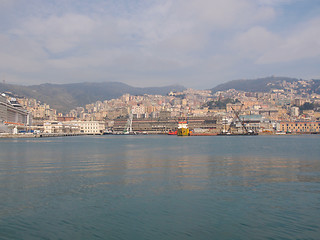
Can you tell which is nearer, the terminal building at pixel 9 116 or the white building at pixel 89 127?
the terminal building at pixel 9 116

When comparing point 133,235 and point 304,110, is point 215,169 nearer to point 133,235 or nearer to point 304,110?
point 133,235

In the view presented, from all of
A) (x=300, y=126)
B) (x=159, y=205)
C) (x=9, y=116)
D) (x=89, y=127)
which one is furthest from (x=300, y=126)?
(x=159, y=205)

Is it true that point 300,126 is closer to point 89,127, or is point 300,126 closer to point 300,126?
point 300,126

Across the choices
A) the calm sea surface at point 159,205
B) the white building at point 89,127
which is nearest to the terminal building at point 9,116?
the white building at point 89,127

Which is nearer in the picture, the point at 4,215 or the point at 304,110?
the point at 4,215

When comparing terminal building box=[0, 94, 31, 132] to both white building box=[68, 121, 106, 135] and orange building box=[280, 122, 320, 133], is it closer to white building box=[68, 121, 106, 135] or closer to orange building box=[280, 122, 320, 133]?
white building box=[68, 121, 106, 135]

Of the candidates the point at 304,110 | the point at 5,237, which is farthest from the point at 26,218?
the point at 304,110

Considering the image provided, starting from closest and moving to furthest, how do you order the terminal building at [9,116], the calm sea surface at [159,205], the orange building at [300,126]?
the calm sea surface at [159,205] → the terminal building at [9,116] → the orange building at [300,126]

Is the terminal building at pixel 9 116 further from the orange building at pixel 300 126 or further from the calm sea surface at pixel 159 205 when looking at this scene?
the orange building at pixel 300 126

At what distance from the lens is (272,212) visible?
884 centimetres

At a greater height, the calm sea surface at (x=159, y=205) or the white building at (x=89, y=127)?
the white building at (x=89, y=127)

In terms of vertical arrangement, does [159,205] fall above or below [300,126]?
below

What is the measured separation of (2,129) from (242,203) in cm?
6943

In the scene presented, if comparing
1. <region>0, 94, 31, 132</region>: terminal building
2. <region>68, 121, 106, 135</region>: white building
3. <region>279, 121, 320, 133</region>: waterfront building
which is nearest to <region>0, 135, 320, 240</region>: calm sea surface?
<region>0, 94, 31, 132</region>: terminal building
